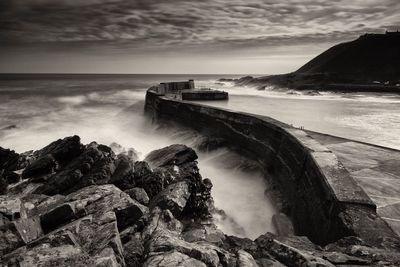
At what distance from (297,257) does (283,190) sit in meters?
3.30

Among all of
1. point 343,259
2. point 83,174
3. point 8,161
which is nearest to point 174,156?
point 83,174

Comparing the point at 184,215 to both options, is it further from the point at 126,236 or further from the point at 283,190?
the point at 283,190

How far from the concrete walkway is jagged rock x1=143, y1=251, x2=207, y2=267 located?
6.82ft

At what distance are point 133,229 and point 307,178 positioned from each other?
273cm

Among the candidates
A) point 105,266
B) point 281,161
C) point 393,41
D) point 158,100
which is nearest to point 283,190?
point 281,161

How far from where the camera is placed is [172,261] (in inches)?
91.7

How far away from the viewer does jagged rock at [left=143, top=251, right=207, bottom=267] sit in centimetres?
230

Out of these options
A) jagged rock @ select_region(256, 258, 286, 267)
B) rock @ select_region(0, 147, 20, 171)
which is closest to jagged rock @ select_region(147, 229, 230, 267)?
jagged rock @ select_region(256, 258, 286, 267)

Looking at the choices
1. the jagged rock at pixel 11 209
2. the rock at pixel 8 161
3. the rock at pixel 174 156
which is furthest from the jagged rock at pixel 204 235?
the rock at pixel 8 161

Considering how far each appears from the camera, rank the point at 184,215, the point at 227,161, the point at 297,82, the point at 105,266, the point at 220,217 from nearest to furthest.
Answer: the point at 105,266
the point at 184,215
the point at 220,217
the point at 227,161
the point at 297,82

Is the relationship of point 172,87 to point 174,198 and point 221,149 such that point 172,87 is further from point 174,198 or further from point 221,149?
point 174,198

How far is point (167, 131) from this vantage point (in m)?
12.5

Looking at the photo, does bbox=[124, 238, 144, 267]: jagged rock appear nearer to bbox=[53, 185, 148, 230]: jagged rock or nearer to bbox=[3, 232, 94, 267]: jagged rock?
bbox=[3, 232, 94, 267]: jagged rock

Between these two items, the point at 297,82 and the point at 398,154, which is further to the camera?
the point at 297,82
